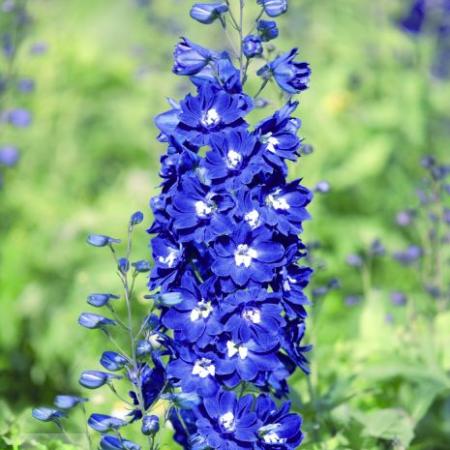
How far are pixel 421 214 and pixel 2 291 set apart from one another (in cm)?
201

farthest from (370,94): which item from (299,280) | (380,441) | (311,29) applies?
(299,280)

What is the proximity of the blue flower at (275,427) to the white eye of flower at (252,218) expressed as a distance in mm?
383

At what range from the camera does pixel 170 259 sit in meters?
2.08

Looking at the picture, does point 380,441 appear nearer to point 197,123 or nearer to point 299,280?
point 299,280

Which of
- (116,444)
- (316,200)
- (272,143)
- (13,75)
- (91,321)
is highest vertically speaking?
(13,75)

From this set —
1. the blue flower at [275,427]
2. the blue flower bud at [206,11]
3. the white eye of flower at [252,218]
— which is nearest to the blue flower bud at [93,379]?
the blue flower at [275,427]

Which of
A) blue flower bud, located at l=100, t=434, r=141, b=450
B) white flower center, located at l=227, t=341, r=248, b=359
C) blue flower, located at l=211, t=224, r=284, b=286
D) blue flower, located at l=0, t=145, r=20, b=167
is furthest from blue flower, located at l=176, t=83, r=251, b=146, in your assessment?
blue flower, located at l=0, t=145, r=20, b=167

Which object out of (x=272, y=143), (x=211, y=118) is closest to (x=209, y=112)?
(x=211, y=118)

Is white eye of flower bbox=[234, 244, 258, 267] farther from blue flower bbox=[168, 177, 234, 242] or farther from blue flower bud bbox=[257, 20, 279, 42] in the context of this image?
blue flower bud bbox=[257, 20, 279, 42]

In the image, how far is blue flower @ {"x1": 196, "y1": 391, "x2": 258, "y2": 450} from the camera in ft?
6.72

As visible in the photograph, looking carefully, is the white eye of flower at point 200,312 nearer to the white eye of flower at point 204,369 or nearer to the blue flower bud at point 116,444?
the white eye of flower at point 204,369

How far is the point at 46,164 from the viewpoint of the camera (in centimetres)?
600

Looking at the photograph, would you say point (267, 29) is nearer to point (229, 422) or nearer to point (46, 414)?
point (229, 422)

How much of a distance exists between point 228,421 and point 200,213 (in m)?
0.45
